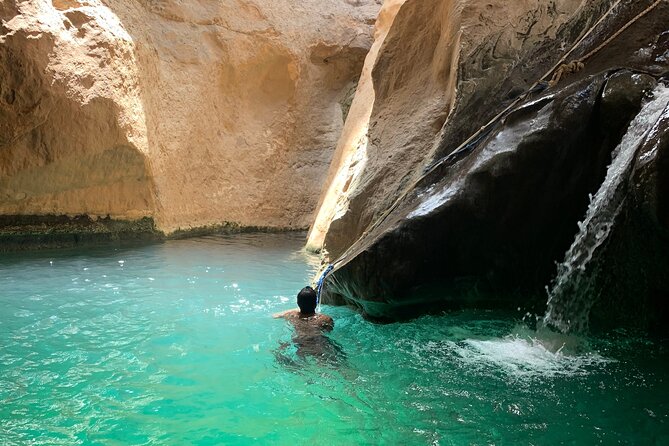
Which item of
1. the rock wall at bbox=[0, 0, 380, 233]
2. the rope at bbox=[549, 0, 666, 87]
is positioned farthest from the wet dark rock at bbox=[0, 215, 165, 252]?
the rope at bbox=[549, 0, 666, 87]

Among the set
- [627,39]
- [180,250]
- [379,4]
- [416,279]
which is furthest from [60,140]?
[379,4]

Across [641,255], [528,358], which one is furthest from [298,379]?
[641,255]

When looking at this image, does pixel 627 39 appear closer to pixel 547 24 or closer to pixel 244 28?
pixel 547 24

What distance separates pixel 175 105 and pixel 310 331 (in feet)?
26.8

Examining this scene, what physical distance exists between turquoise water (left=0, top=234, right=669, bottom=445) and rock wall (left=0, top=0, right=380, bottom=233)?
4180 millimetres

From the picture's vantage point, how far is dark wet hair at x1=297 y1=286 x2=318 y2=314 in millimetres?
4449

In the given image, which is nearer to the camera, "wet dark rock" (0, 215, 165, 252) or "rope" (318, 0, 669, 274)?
"rope" (318, 0, 669, 274)

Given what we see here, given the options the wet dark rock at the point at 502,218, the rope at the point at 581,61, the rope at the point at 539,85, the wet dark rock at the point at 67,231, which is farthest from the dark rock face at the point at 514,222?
the wet dark rock at the point at 67,231

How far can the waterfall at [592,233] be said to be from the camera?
3691 mm

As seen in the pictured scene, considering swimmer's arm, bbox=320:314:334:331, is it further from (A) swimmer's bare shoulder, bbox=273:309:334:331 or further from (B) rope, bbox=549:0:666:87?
(B) rope, bbox=549:0:666:87

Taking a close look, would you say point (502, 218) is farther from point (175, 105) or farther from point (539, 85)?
point (175, 105)

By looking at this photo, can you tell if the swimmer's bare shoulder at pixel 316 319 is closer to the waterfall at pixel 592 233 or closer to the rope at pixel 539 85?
the rope at pixel 539 85

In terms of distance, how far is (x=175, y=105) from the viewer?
36.7 ft

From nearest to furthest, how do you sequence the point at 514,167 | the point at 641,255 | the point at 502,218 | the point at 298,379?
the point at 298,379, the point at 641,255, the point at 514,167, the point at 502,218
